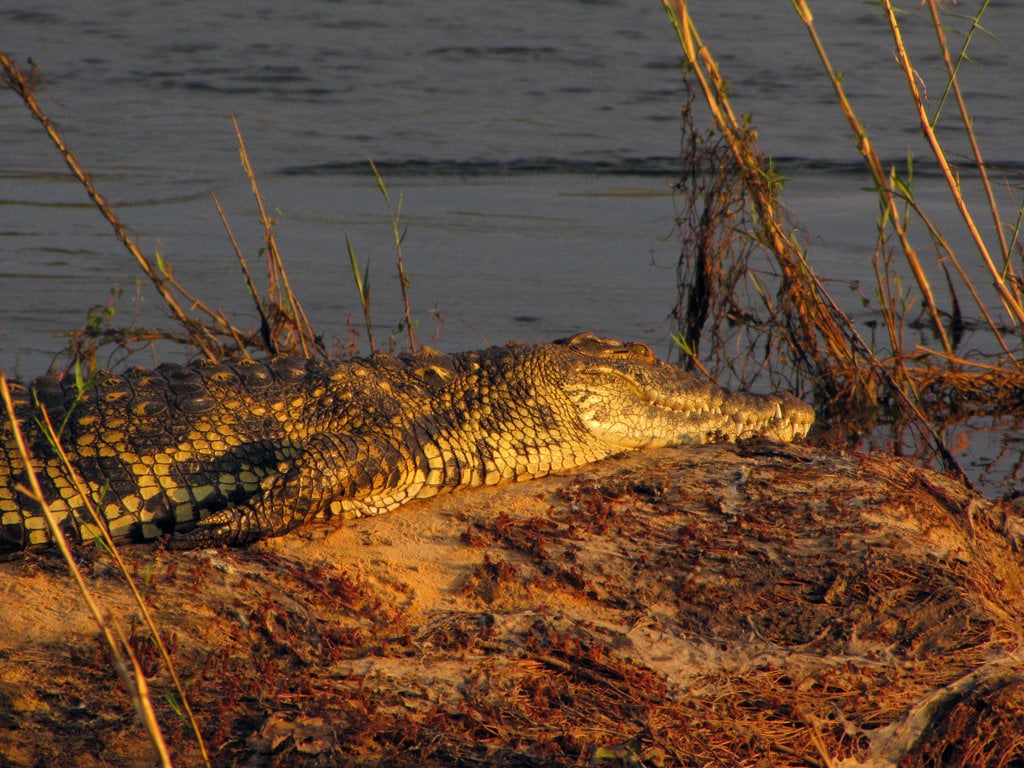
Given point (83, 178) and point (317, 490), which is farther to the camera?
point (83, 178)

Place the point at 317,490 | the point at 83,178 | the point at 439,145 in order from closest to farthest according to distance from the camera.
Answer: the point at 317,490 → the point at 83,178 → the point at 439,145

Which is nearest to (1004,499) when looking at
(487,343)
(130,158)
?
(487,343)

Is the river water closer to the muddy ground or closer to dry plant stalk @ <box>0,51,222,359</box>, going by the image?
dry plant stalk @ <box>0,51,222,359</box>

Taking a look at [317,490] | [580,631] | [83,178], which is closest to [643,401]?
[317,490]

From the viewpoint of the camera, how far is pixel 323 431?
446 cm

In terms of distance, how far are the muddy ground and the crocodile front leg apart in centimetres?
9

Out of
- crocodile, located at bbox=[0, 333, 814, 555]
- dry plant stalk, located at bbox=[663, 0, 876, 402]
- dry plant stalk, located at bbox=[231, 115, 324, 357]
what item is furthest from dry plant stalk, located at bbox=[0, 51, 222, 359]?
dry plant stalk, located at bbox=[663, 0, 876, 402]

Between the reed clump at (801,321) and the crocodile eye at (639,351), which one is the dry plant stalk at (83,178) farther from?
the reed clump at (801,321)

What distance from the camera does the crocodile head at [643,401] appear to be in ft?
16.6

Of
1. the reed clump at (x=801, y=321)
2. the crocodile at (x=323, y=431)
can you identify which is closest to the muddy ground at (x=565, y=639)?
the crocodile at (x=323, y=431)

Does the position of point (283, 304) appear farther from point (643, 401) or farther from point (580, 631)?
point (580, 631)

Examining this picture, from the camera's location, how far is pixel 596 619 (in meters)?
3.65

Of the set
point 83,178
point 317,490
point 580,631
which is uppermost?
point 83,178

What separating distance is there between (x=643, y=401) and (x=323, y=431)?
1.45 metres
